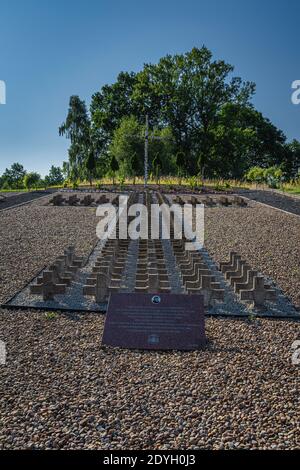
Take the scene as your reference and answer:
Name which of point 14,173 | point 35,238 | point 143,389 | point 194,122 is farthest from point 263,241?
point 14,173

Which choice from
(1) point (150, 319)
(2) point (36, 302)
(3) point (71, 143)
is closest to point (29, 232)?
(2) point (36, 302)

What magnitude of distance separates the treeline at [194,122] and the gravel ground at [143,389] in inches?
1922

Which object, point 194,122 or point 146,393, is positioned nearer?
point 146,393

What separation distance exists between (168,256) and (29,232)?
5.67m

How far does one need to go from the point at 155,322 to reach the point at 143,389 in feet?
4.38

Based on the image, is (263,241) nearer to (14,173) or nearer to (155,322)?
(155,322)

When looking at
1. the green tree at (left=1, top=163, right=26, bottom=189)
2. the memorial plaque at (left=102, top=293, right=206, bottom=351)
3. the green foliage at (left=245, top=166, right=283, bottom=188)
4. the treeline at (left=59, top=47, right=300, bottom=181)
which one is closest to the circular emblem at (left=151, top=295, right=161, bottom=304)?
the memorial plaque at (left=102, top=293, right=206, bottom=351)

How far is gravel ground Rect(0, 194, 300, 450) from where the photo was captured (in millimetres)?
3773

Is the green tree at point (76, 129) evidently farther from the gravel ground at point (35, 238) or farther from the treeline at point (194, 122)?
the gravel ground at point (35, 238)

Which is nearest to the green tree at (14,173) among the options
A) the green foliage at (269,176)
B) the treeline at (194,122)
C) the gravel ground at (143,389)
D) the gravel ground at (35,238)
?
the treeline at (194,122)

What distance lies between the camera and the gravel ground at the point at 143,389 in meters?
3.77

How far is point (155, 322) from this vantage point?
576 centimetres

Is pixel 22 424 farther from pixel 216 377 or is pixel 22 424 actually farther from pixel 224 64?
pixel 224 64

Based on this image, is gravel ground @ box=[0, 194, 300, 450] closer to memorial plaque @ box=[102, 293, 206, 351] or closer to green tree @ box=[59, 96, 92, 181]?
memorial plaque @ box=[102, 293, 206, 351]
